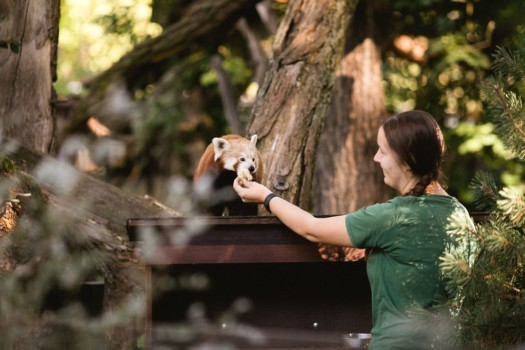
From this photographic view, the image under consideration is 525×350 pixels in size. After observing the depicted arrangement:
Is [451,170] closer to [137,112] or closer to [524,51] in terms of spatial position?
[137,112]

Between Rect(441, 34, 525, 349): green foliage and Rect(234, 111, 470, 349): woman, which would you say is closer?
Rect(441, 34, 525, 349): green foliage

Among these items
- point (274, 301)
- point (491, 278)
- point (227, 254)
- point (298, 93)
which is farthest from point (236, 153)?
point (491, 278)

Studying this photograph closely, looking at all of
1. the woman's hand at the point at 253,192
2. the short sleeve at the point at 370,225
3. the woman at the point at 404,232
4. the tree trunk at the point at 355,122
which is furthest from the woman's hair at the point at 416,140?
the tree trunk at the point at 355,122

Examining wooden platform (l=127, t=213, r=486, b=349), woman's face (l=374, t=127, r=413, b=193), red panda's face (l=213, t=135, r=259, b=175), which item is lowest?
wooden platform (l=127, t=213, r=486, b=349)

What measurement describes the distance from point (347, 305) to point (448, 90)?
603 centimetres

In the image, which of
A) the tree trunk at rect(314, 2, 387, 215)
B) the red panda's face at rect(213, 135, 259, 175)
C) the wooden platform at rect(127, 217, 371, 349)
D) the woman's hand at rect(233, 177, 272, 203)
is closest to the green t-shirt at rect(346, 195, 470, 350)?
→ the woman's hand at rect(233, 177, 272, 203)

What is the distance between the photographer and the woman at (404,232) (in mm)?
2482

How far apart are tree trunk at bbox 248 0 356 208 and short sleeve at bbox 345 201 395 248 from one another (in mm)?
1841

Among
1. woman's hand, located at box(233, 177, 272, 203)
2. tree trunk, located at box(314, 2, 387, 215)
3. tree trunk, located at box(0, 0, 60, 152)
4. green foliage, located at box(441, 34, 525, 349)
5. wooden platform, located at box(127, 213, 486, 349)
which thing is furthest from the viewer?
→ tree trunk, located at box(314, 2, 387, 215)

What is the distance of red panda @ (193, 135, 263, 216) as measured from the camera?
3.87 metres

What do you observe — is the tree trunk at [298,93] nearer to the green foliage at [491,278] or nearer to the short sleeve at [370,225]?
the short sleeve at [370,225]

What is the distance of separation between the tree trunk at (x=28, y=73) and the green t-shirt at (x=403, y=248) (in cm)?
291

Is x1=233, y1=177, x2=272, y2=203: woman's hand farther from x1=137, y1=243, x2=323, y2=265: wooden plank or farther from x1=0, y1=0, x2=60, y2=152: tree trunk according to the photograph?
x1=0, y1=0, x2=60, y2=152: tree trunk

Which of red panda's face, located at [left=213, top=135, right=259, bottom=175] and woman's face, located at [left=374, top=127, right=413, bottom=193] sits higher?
red panda's face, located at [left=213, top=135, right=259, bottom=175]
